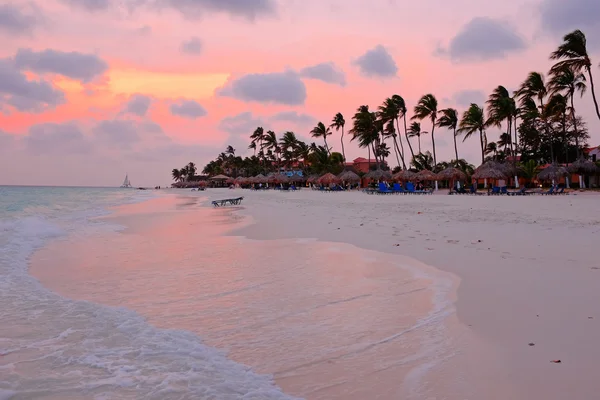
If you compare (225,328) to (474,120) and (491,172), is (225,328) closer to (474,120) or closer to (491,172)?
(491,172)

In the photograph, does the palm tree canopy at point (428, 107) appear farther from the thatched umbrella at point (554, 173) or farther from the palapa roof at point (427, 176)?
the thatched umbrella at point (554, 173)

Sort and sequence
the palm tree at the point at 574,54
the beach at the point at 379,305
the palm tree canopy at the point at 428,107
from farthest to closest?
the palm tree canopy at the point at 428,107, the palm tree at the point at 574,54, the beach at the point at 379,305

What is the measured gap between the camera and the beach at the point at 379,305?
8.29ft

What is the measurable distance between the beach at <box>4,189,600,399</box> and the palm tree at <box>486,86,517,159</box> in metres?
30.1

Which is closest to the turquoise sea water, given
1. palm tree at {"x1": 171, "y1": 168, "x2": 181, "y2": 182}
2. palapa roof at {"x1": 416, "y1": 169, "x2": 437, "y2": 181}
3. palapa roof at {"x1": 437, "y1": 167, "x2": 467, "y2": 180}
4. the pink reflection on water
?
the pink reflection on water

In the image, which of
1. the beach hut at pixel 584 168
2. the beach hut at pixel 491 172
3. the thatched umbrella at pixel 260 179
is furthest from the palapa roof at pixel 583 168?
the thatched umbrella at pixel 260 179

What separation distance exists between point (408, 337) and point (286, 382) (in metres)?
1.13

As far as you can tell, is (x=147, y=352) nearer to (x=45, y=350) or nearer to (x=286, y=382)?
(x=45, y=350)

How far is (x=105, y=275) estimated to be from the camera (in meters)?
5.98

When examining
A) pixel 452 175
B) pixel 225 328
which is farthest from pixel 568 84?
pixel 225 328

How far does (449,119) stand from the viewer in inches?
1649

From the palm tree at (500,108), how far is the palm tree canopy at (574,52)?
861 centimetres

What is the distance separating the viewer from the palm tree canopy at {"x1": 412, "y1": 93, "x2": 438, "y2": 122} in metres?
43.8

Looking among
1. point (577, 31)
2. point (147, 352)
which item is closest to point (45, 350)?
point (147, 352)
